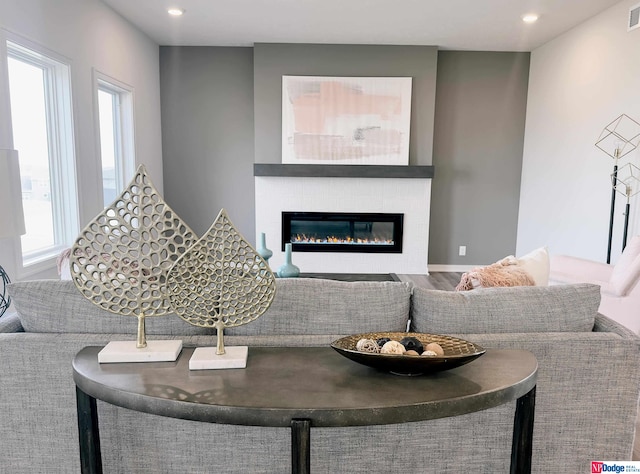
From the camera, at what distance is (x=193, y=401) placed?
992 millimetres

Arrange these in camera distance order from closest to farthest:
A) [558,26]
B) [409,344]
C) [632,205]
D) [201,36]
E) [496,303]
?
[409,344], [496,303], [632,205], [558,26], [201,36]

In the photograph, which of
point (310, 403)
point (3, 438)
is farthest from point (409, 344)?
point (3, 438)

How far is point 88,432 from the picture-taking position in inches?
47.6

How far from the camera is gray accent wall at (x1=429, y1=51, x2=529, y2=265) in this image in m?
5.52

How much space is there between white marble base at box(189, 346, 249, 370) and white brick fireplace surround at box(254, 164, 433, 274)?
4128mm

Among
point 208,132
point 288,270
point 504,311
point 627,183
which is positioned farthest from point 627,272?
point 208,132

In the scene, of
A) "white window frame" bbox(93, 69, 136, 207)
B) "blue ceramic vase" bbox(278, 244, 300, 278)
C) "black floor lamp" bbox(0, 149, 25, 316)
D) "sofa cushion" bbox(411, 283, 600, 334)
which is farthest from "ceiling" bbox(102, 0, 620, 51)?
"sofa cushion" bbox(411, 283, 600, 334)

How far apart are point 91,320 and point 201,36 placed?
4.39m

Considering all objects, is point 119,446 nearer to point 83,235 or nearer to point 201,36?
point 83,235

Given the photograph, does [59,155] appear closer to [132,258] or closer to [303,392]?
[132,258]

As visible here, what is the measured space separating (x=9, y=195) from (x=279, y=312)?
1.12 meters

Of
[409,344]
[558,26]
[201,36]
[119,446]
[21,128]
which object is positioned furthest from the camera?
[201,36]

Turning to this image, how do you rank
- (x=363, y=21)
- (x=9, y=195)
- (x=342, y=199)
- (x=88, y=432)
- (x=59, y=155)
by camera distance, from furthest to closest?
(x=342, y=199)
(x=363, y=21)
(x=59, y=155)
(x=9, y=195)
(x=88, y=432)

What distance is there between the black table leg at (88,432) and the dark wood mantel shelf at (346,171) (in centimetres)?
419
